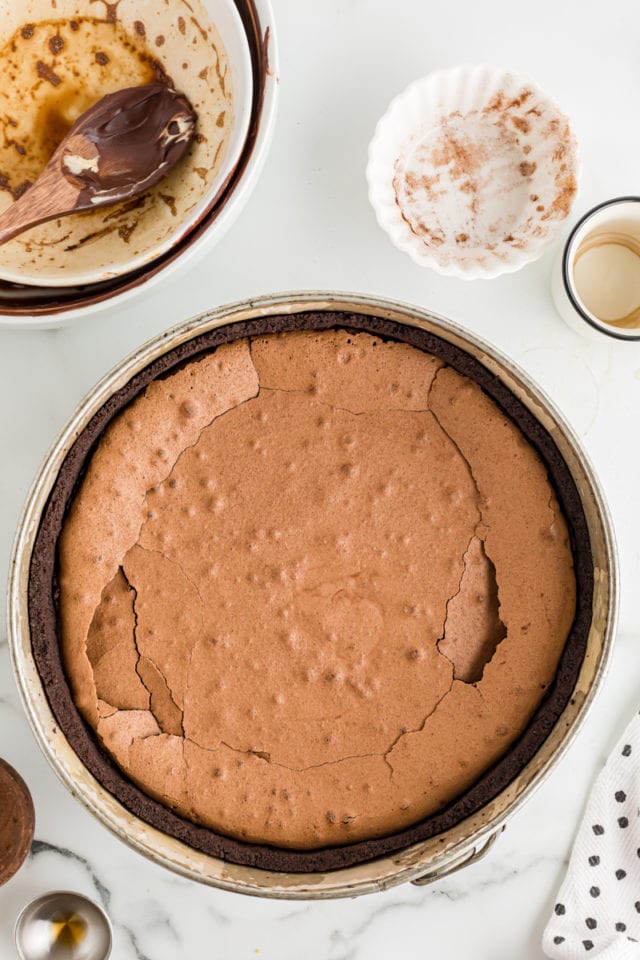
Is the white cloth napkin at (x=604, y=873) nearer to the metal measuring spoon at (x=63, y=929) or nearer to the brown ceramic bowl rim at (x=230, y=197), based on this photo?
the metal measuring spoon at (x=63, y=929)

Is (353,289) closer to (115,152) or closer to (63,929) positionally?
(115,152)

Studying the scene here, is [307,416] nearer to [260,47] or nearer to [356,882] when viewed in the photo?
[260,47]

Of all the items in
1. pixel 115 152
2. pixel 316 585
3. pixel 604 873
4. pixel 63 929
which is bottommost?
pixel 63 929

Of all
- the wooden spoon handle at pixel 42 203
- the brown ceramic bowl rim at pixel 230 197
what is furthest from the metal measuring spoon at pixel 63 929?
the wooden spoon handle at pixel 42 203

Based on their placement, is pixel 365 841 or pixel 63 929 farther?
pixel 63 929

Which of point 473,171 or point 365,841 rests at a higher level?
point 473,171

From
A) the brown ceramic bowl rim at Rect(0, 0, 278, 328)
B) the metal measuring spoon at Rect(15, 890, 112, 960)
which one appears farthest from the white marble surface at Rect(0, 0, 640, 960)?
the brown ceramic bowl rim at Rect(0, 0, 278, 328)

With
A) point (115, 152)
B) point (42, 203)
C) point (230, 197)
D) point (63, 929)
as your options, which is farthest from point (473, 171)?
point (63, 929)

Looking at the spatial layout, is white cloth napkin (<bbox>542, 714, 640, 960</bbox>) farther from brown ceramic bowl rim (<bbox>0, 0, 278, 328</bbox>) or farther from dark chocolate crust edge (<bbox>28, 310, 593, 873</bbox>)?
brown ceramic bowl rim (<bbox>0, 0, 278, 328</bbox>)
